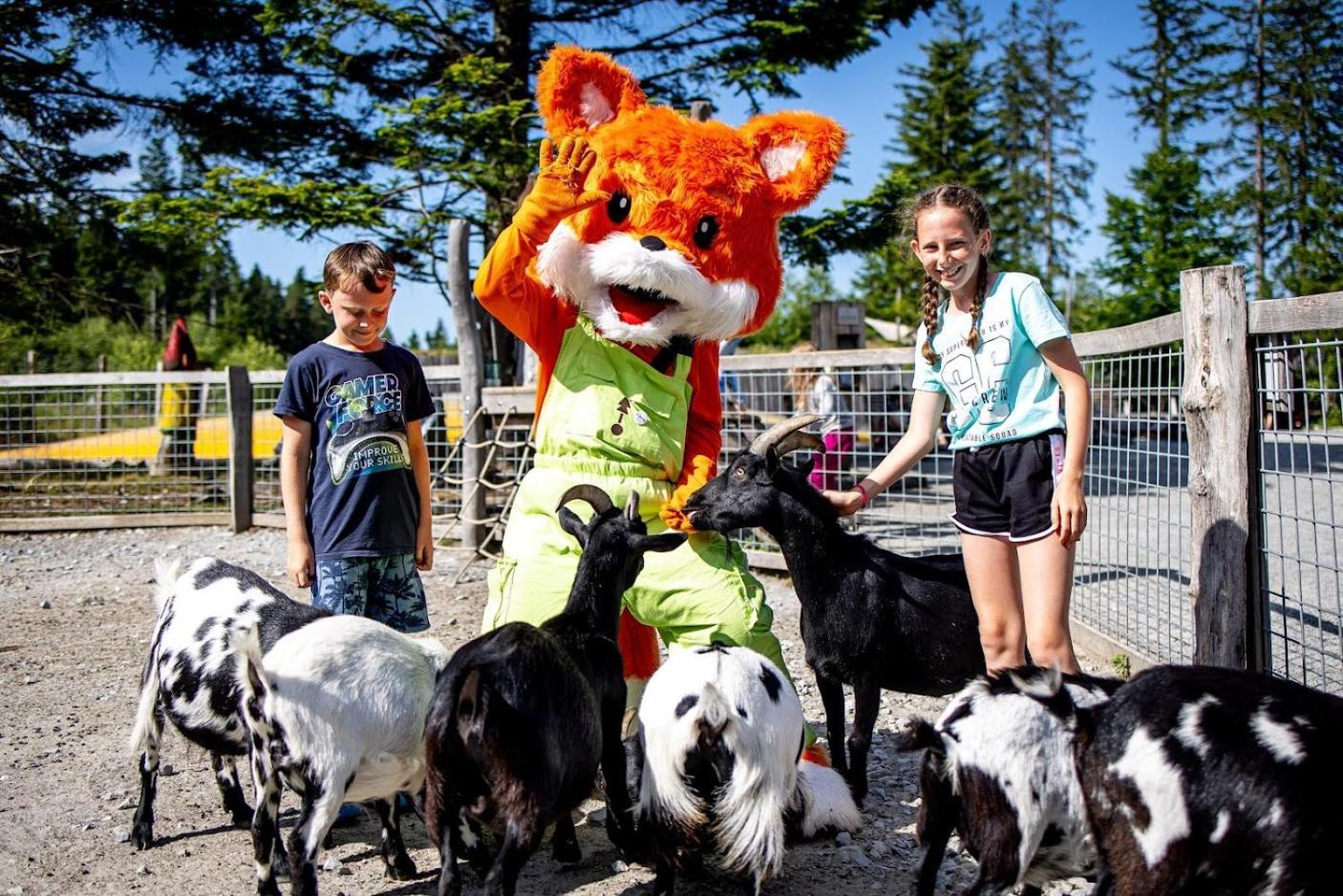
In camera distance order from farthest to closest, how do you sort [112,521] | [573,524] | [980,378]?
[112,521] < [573,524] < [980,378]

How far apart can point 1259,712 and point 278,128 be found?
1567cm

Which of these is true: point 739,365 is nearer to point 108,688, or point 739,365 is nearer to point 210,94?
point 108,688

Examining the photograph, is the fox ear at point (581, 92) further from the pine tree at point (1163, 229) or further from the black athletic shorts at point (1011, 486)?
the pine tree at point (1163, 229)

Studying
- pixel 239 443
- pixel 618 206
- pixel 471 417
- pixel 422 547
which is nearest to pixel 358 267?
pixel 618 206

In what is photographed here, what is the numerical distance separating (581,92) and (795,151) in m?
0.93

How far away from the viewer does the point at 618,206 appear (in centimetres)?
389

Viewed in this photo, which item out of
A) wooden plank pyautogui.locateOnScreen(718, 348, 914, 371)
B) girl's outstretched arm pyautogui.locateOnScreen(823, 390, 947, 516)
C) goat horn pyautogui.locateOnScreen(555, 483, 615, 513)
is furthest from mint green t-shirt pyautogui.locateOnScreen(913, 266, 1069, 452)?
wooden plank pyautogui.locateOnScreen(718, 348, 914, 371)

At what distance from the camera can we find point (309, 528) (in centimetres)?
377

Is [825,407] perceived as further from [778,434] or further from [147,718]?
[147,718]

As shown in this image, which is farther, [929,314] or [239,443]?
[239,443]

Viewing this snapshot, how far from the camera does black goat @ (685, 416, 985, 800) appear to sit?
3705mm

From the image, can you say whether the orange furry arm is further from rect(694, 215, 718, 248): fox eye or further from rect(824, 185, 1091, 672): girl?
rect(824, 185, 1091, 672): girl

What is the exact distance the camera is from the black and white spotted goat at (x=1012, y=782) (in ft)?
7.77

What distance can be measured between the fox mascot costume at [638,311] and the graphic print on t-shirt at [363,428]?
0.52 meters
